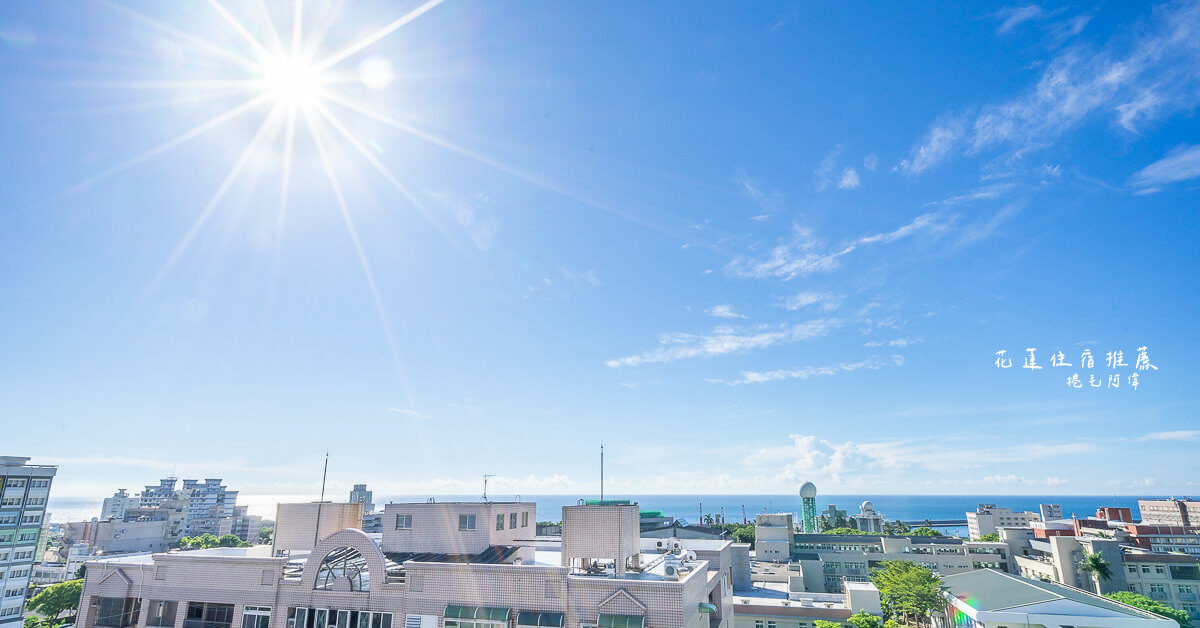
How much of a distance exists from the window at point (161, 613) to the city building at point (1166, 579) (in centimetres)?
9814

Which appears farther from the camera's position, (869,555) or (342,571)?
(869,555)

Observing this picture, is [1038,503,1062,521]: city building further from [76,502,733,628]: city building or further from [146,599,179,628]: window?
[146,599,179,628]: window

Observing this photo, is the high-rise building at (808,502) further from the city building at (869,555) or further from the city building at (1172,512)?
the city building at (1172,512)

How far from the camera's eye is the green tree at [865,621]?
2066 inches

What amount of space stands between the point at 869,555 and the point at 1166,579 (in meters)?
35.0

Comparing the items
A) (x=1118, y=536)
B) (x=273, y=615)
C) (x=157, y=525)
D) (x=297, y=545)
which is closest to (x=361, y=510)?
(x=297, y=545)

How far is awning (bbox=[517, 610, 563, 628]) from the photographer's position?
24.9m

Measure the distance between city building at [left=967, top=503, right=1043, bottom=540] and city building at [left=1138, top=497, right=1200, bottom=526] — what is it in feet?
75.9

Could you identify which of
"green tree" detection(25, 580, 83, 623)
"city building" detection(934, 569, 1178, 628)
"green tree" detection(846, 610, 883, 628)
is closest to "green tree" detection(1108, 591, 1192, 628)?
"city building" detection(934, 569, 1178, 628)

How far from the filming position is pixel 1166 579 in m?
71.5

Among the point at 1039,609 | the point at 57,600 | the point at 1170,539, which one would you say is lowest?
the point at 57,600

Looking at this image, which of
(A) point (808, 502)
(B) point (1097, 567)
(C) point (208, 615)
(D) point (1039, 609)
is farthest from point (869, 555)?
(C) point (208, 615)

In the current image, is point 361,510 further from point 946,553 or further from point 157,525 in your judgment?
point 157,525

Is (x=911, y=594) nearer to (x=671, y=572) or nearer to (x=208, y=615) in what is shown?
(x=671, y=572)
